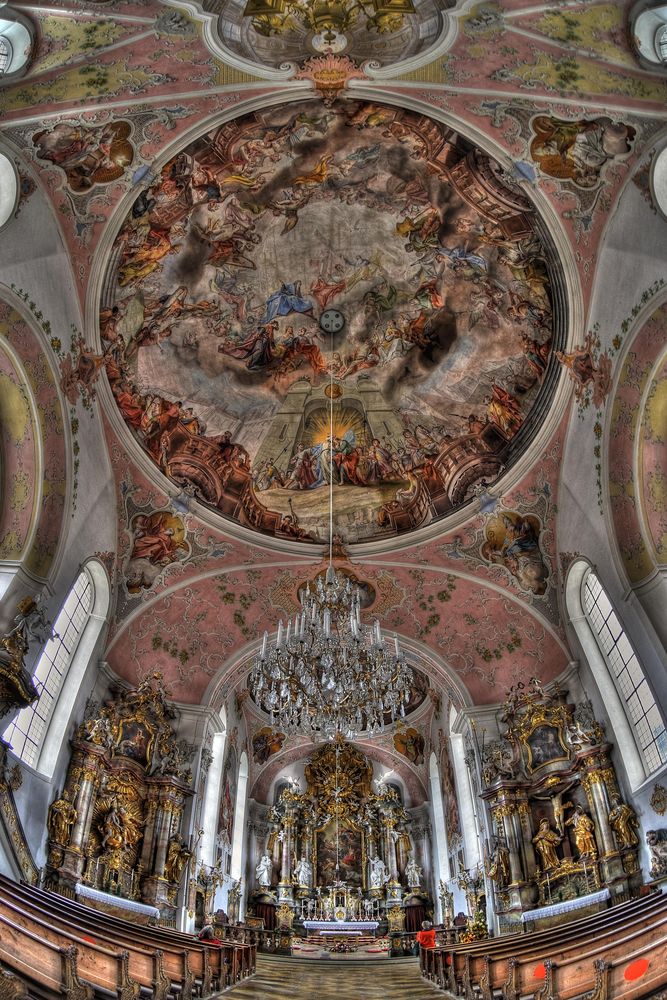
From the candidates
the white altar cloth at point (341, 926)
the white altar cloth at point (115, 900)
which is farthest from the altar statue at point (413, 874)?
the white altar cloth at point (115, 900)

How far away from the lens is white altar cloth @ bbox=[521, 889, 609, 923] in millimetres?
15195

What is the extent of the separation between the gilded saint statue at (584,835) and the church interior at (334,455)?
10 cm

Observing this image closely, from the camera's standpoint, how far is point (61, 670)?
56.2 feet

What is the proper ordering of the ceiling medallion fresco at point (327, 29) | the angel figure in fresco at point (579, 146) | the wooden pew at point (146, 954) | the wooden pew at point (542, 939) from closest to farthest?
the wooden pew at point (146, 954)
the wooden pew at point (542, 939)
the ceiling medallion fresco at point (327, 29)
the angel figure in fresco at point (579, 146)

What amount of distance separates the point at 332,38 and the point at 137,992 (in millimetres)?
14190

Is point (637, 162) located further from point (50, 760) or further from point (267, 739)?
point (267, 739)

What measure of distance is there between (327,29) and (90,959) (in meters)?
13.9

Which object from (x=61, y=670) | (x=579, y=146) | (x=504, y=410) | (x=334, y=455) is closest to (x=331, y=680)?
(x=61, y=670)

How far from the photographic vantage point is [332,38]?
12.9 m

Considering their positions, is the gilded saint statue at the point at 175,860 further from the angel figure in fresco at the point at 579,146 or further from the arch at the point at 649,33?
the arch at the point at 649,33

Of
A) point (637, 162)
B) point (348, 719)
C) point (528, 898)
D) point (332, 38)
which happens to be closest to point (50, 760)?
point (348, 719)

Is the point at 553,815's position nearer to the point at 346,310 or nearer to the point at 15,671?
the point at 15,671

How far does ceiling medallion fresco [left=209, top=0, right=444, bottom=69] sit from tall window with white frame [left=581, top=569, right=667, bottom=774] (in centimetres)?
1168

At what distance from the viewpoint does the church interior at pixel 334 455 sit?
39.8ft
